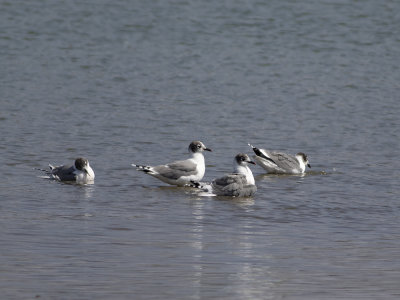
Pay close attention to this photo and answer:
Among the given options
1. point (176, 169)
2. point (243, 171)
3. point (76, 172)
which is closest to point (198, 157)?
point (176, 169)

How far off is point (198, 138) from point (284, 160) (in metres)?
2.77

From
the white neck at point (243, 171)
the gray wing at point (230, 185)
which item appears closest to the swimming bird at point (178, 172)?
the white neck at point (243, 171)

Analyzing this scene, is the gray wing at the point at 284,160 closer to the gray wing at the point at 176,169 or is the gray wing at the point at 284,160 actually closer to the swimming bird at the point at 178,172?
the swimming bird at the point at 178,172

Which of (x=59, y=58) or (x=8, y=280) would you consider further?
(x=59, y=58)

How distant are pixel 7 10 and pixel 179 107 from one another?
1688 cm

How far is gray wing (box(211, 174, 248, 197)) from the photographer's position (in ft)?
45.1

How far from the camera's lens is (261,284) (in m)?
8.45

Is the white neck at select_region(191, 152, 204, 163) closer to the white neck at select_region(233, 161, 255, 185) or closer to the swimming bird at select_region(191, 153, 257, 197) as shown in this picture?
the white neck at select_region(233, 161, 255, 185)

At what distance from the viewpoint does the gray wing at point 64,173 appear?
572 inches

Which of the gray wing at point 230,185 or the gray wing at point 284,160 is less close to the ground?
the gray wing at point 284,160

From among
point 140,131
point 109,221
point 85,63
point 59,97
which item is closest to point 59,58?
point 85,63

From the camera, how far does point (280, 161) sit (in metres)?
16.2

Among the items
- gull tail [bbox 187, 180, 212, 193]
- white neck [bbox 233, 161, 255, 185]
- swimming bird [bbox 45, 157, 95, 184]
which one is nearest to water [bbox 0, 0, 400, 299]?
swimming bird [bbox 45, 157, 95, 184]

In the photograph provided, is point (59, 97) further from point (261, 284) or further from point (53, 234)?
point (261, 284)
